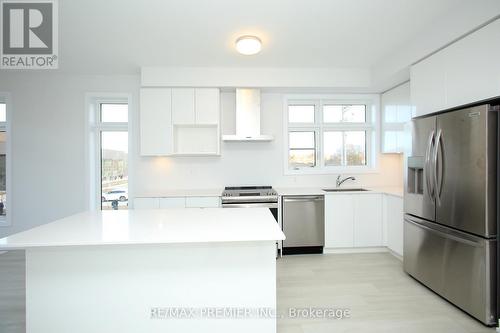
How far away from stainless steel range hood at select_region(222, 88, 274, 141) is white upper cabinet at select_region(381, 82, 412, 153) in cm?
209

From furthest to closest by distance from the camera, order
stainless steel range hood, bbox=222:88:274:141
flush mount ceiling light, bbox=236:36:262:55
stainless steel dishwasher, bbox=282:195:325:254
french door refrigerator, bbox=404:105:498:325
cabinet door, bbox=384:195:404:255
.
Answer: stainless steel range hood, bbox=222:88:274:141 → stainless steel dishwasher, bbox=282:195:325:254 → cabinet door, bbox=384:195:404:255 → flush mount ceiling light, bbox=236:36:262:55 → french door refrigerator, bbox=404:105:498:325

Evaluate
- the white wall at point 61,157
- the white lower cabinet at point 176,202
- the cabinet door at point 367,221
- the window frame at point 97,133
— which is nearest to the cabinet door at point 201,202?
the white lower cabinet at point 176,202

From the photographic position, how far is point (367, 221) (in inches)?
141

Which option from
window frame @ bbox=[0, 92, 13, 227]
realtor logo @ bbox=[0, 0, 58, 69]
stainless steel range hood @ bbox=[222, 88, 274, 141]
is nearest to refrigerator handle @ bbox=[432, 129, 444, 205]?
stainless steel range hood @ bbox=[222, 88, 274, 141]

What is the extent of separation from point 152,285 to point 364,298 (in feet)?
6.62

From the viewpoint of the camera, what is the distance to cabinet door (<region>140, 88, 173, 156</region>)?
3.64 metres

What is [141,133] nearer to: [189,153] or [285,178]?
[189,153]

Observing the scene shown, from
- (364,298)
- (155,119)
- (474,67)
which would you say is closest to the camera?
(474,67)

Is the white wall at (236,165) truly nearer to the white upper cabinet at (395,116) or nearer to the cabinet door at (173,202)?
the cabinet door at (173,202)

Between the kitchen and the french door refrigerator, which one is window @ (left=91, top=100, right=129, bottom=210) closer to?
the kitchen

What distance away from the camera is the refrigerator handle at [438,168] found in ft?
7.48

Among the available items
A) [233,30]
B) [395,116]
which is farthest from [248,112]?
[395,116]

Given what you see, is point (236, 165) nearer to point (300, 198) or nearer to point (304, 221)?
point (300, 198)

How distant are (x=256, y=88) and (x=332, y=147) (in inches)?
67.6
